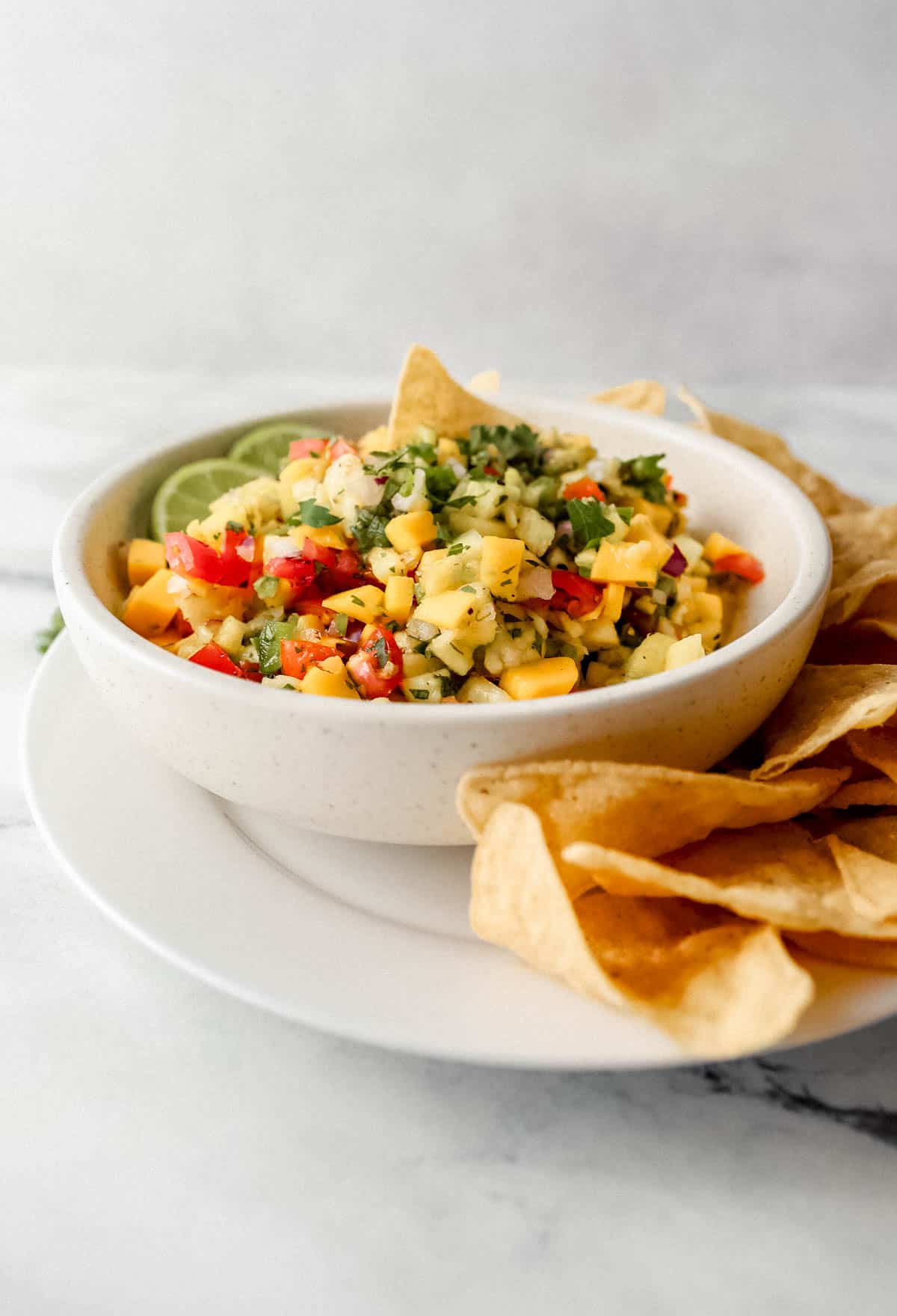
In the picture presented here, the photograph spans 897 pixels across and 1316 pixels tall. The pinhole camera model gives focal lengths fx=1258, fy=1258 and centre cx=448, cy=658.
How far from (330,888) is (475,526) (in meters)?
0.72

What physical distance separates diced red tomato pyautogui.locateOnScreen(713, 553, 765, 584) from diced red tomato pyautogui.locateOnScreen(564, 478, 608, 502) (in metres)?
0.33

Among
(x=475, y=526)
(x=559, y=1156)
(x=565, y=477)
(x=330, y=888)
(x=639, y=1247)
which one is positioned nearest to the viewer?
(x=639, y=1247)

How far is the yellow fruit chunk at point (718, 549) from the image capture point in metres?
2.66

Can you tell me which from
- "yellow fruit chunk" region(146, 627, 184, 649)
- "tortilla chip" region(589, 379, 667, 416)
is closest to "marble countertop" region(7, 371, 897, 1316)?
"yellow fruit chunk" region(146, 627, 184, 649)

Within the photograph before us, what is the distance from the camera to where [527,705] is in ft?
6.18

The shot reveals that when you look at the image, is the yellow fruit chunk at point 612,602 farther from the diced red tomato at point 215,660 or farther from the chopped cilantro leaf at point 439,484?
the diced red tomato at point 215,660

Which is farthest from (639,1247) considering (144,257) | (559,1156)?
(144,257)

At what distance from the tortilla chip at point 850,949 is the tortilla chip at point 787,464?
62.9 inches

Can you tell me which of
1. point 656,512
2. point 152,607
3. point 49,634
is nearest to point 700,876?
point 656,512

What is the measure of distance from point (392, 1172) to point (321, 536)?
3.68 feet

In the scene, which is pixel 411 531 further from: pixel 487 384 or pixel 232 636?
pixel 487 384

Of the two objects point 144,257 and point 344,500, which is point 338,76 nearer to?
point 144,257

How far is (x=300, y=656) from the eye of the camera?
216 centimetres

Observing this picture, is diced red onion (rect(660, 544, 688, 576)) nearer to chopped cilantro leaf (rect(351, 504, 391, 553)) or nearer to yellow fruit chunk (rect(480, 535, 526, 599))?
yellow fruit chunk (rect(480, 535, 526, 599))
